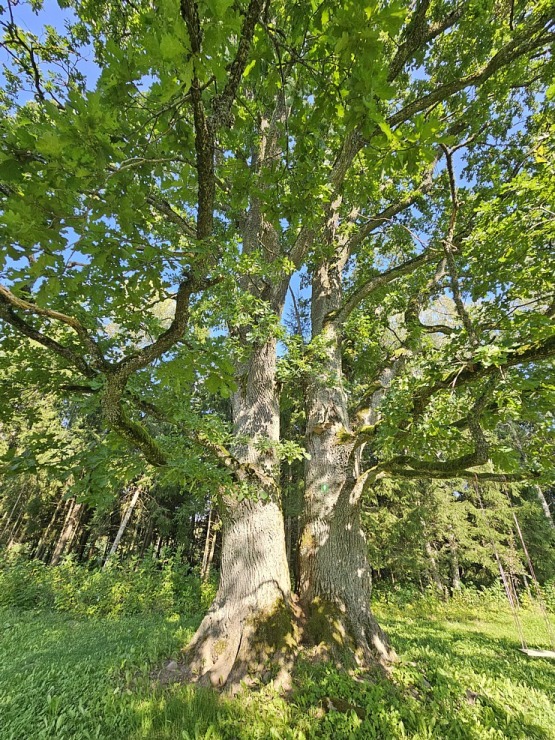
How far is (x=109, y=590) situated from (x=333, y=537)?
25.8 feet

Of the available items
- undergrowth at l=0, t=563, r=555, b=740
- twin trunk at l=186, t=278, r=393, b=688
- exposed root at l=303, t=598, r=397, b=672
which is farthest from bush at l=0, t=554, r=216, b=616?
exposed root at l=303, t=598, r=397, b=672

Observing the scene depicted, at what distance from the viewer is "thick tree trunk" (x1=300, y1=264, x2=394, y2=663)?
3949 millimetres

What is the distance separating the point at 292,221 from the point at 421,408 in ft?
8.02

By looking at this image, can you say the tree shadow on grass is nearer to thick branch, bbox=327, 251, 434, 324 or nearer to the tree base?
the tree base

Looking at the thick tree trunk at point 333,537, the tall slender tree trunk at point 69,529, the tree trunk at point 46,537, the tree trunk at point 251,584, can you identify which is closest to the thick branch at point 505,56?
the thick tree trunk at point 333,537

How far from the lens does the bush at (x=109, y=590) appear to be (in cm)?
841

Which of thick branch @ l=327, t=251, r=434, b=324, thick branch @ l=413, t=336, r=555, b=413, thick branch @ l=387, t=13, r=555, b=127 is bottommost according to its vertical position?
thick branch @ l=413, t=336, r=555, b=413

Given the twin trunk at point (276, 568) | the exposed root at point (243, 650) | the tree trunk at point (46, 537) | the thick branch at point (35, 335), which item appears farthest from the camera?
the tree trunk at point (46, 537)

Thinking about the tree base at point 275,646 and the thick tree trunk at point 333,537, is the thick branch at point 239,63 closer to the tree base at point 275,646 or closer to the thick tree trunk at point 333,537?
the thick tree trunk at point 333,537

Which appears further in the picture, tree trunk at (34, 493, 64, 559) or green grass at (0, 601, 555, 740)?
tree trunk at (34, 493, 64, 559)

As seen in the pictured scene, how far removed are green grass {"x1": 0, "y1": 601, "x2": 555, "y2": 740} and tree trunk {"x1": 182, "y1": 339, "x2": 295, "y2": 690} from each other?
34cm

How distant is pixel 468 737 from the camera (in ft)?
8.91

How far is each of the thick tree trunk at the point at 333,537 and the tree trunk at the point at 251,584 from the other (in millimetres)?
389

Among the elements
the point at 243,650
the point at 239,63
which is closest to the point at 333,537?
the point at 243,650
